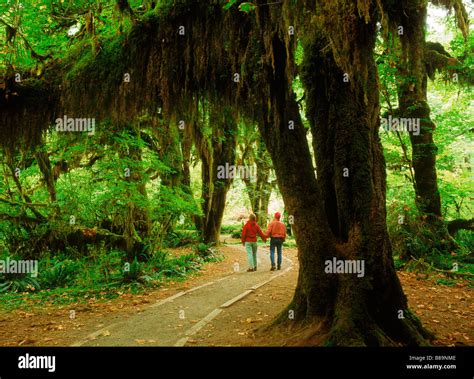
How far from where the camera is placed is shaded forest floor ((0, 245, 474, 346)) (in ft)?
17.4

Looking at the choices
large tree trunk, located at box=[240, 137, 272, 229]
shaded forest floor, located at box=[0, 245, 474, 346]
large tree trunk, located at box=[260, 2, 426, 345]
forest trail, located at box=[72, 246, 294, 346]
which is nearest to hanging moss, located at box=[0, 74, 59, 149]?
shaded forest floor, located at box=[0, 245, 474, 346]

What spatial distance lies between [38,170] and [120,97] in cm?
788

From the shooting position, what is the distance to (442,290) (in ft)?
27.2

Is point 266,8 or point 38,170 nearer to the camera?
point 266,8

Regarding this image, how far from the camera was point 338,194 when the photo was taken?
16.1 ft

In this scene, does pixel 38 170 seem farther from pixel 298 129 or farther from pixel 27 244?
pixel 298 129

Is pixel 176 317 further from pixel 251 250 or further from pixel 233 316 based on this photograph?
pixel 251 250

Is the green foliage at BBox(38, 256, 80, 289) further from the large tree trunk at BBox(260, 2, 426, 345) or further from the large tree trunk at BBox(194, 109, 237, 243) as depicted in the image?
the large tree trunk at BBox(260, 2, 426, 345)

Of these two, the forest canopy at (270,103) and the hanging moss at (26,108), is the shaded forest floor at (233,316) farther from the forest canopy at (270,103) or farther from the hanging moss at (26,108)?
the hanging moss at (26,108)

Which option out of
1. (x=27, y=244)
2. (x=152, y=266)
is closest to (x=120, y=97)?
(x=152, y=266)

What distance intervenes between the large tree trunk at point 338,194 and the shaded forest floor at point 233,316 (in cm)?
83

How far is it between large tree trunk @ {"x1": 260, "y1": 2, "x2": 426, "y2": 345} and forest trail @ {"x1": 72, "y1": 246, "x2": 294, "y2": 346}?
1.86m

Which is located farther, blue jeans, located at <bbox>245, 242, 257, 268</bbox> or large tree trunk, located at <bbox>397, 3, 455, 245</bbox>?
blue jeans, located at <bbox>245, 242, 257, 268</bbox>
